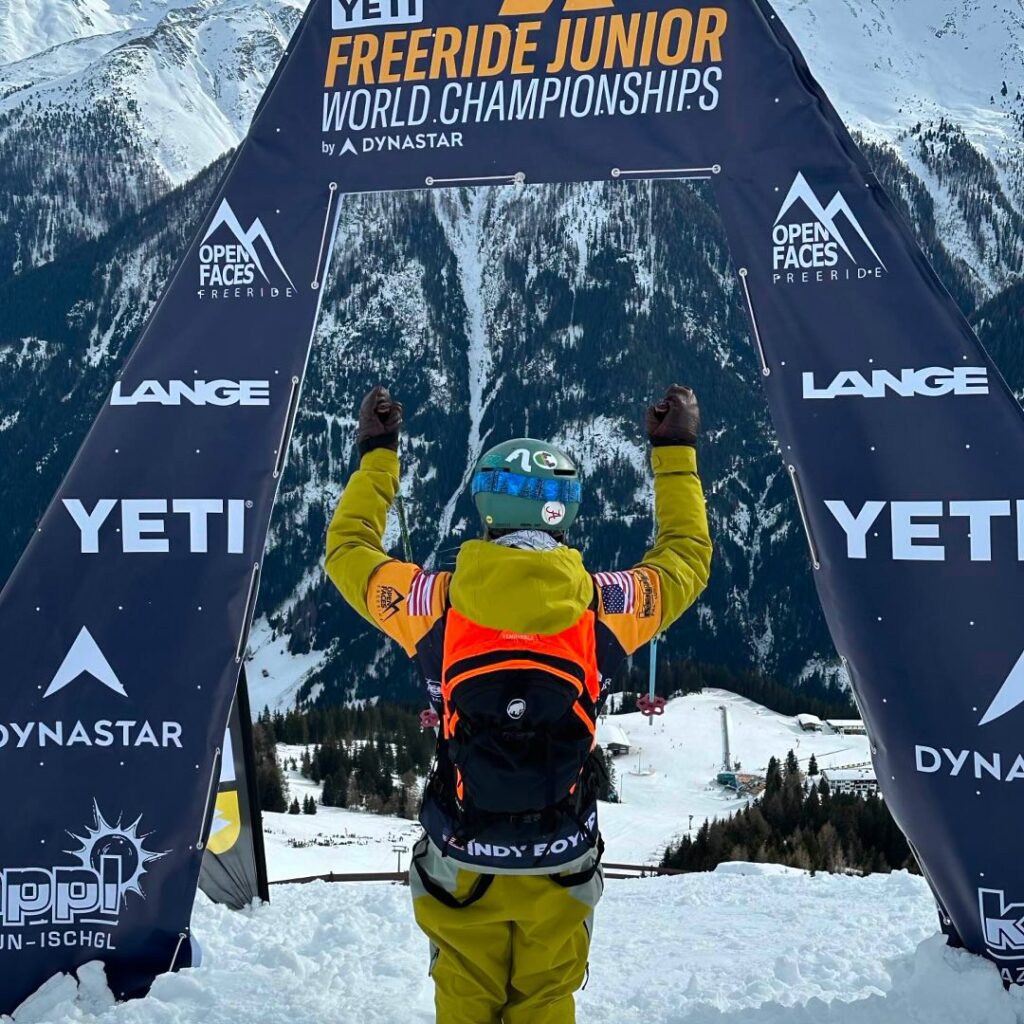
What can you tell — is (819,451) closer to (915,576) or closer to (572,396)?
(915,576)

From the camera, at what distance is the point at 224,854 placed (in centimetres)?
709

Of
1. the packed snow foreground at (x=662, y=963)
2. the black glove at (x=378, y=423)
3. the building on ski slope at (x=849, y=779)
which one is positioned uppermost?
the black glove at (x=378, y=423)

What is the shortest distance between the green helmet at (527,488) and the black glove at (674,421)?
585 millimetres

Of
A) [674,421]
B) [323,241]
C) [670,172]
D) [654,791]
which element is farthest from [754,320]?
[654,791]

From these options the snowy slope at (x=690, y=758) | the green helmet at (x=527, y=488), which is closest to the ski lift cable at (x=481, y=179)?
the green helmet at (x=527, y=488)

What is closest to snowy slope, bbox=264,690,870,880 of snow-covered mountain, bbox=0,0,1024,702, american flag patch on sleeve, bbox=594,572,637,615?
american flag patch on sleeve, bbox=594,572,637,615

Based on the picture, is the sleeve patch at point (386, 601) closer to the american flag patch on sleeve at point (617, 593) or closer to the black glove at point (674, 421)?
the american flag patch on sleeve at point (617, 593)

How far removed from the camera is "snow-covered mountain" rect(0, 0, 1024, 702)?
120812 mm

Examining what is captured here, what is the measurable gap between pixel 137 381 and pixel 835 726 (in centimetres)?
7872

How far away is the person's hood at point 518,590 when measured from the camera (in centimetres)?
346

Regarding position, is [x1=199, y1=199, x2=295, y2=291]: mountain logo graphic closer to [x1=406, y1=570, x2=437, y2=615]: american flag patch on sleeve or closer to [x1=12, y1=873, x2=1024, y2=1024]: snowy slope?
[x1=406, y1=570, x2=437, y2=615]: american flag patch on sleeve

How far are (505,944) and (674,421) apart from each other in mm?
2022

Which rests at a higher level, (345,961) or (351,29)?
(351,29)

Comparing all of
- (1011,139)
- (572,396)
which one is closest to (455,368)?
(572,396)
